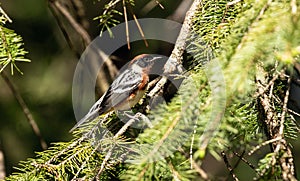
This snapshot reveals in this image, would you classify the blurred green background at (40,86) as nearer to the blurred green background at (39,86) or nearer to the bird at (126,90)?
the blurred green background at (39,86)

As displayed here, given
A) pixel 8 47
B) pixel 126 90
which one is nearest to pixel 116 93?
pixel 126 90

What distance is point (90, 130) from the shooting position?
66.0 inches

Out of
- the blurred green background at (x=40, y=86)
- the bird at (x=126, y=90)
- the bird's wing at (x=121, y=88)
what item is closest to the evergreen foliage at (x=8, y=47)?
the bird at (x=126, y=90)

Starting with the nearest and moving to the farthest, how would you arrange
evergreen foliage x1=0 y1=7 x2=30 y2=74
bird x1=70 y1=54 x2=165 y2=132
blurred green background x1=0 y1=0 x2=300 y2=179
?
evergreen foliage x1=0 y1=7 x2=30 y2=74 → bird x1=70 y1=54 x2=165 y2=132 → blurred green background x1=0 y1=0 x2=300 y2=179

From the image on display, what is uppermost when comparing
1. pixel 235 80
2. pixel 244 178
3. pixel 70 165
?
pixel 235 80

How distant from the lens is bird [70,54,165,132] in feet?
6.48

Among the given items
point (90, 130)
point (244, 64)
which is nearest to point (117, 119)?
point (90, 130)

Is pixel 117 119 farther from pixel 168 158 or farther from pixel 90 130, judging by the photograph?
pixel 168 158


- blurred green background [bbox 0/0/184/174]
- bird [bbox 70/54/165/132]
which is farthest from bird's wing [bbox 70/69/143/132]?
blurred green background [bbox 0/0/184/174]

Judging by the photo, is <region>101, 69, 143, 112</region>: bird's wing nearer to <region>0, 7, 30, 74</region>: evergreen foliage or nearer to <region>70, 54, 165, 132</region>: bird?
<region>70, 54, 165, 132</region>: bird

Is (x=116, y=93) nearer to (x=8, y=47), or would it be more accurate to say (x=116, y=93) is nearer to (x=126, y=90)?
(x=126, y=90)

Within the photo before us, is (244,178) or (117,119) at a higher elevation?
(117,119)

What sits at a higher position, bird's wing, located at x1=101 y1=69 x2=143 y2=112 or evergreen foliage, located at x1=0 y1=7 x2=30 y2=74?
evergreen foliage, located at x1=0 y1=7 x2=30 y2=74

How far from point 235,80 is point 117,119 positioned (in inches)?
39.9
